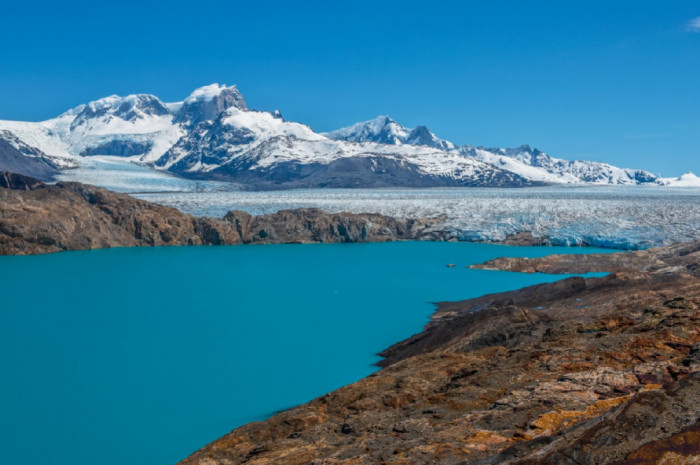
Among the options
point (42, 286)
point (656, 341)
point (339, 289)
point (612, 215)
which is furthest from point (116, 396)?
point (612, 215)

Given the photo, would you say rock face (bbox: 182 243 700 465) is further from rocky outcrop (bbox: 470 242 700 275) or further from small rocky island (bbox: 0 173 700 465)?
rocky outcrop (bbox: 470 242 700 275)

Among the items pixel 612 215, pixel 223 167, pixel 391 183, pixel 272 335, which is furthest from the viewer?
pixel 223 167

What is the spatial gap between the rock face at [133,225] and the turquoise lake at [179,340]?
181 inches

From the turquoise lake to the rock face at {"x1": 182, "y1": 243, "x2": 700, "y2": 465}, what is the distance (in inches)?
145

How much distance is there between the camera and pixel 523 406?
7.47m

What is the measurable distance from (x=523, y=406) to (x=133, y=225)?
45.6m

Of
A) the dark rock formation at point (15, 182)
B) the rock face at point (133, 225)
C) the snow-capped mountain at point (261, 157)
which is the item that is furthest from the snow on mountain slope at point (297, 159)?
the rock face at point (133, 225)

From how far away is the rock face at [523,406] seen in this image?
5.46 metres

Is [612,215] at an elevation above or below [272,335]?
above

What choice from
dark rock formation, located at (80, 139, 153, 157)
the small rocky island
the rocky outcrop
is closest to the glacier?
the rocky outcrop

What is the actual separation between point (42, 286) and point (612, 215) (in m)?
41.6

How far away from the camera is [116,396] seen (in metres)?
13.9

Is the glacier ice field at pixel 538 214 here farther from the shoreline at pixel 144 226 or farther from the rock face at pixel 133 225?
the rock face at pixel 133 225

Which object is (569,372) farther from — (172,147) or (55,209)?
(172,147)
